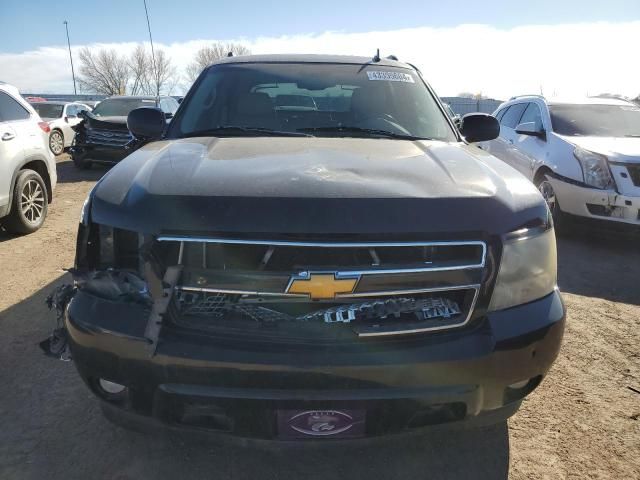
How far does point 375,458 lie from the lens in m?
2.30

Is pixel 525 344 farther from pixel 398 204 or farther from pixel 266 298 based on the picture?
pixel 266 298

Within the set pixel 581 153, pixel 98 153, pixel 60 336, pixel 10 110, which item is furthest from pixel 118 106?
pixel 60 336

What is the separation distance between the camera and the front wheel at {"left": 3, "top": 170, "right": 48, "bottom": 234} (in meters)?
5.95

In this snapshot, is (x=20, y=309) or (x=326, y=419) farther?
(x=20, y=309)

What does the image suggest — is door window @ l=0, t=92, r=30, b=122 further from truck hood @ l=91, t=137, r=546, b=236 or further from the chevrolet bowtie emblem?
the chevrolet bowtie emblem

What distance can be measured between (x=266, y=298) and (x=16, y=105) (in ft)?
19.0

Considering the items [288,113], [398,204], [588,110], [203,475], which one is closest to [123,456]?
[203,475]

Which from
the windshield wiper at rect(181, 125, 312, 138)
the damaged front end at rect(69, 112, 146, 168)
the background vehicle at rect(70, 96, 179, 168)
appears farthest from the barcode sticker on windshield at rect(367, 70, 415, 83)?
the damaged front end at rect(69, 112, 146, 168)

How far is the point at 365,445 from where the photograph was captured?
196 cm

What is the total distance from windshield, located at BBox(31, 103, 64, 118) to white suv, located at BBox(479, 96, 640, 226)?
545 inches

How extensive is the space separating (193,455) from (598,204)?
16.7 feet

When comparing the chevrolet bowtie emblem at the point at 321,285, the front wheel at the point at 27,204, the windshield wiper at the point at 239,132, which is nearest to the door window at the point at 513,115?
the windshield wiper at the point at 239,132

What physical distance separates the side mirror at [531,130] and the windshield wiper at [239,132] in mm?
4769

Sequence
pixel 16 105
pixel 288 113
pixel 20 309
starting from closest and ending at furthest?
1. pixel 288 113
2. pixel 20 309
3. pixel 16 105
